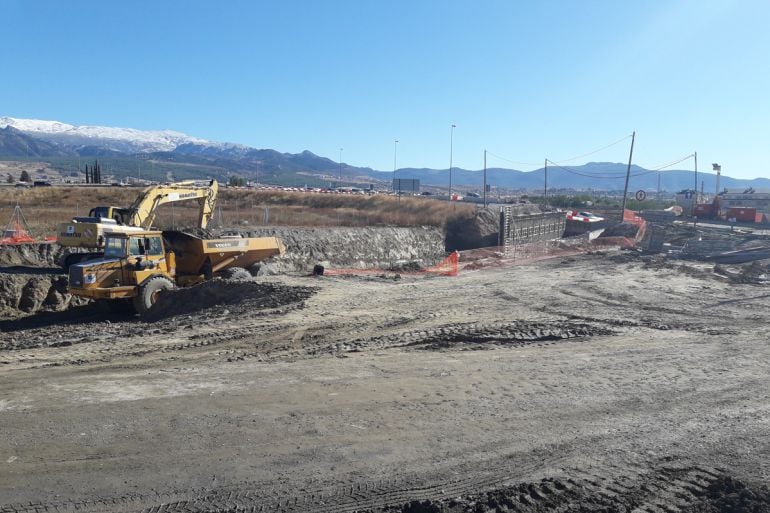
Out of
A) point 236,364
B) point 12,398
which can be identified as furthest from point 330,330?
point 12,398

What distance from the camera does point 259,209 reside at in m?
43.7

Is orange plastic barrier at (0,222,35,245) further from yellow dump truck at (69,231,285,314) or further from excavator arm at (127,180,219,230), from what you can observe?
yellow dump truck at (69,231,285,314)

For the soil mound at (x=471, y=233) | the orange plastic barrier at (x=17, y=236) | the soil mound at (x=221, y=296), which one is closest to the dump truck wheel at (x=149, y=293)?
the soil mound at (x=221, y=296)

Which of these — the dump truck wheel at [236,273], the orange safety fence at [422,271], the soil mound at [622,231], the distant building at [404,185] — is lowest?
the orange safety fence at [422,271]

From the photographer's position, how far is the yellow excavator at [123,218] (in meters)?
19.9

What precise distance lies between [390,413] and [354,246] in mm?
23463

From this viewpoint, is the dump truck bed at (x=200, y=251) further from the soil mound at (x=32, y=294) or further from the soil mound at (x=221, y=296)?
the soil mound at (x=32, y=294)

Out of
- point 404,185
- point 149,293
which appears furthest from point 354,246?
point 404,185

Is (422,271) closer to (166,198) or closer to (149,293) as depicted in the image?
(166,198)

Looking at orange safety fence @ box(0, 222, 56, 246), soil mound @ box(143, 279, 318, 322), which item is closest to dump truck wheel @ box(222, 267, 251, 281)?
soil mound @ box(143, 279, 318, 322)

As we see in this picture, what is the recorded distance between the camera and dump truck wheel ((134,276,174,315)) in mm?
16609

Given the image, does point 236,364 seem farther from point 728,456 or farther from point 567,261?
point 567,261

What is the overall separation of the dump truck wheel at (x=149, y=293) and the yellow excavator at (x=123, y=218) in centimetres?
223

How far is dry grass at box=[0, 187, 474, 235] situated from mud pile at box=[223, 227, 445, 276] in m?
2.62
